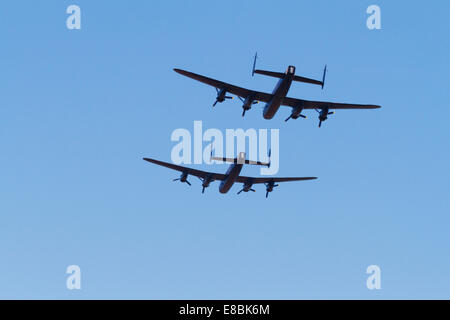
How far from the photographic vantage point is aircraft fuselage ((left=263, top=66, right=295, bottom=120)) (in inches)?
2403

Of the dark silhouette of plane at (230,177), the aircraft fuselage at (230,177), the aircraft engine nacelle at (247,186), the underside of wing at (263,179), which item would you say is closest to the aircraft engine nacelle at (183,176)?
the dark silhouette of plane at (230,177)

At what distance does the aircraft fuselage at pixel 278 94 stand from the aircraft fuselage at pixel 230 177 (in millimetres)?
6496

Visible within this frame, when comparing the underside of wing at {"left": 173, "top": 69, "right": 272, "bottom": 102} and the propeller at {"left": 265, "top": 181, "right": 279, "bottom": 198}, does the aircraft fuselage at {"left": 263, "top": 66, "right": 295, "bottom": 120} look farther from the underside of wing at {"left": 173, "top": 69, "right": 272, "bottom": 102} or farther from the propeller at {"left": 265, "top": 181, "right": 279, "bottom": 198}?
the propeller at {"left": 265, "top": 181, "right": 279, "bottom": 198}

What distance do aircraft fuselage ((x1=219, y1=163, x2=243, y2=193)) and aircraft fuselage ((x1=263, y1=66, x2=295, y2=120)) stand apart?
6.50m

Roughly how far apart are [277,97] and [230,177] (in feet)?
37.8

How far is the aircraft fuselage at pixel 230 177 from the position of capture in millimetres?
69625

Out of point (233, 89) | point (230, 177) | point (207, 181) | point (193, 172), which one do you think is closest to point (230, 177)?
point (230, 177)

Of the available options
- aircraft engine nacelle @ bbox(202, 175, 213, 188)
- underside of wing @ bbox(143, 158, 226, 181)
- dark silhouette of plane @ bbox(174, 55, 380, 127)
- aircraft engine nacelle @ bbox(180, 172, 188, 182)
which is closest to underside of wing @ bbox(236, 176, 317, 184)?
underside of wing @ bbox(143, 158, 226, 181)

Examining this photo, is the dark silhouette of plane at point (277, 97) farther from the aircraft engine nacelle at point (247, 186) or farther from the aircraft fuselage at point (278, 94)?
the aircraft engine nacelle at point (247, 186)

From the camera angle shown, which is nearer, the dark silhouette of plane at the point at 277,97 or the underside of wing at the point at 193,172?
the dark silhouette of plane at the point at 277,97

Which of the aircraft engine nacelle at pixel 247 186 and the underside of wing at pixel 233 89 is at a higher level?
the underside of wing at pixel 233 89
